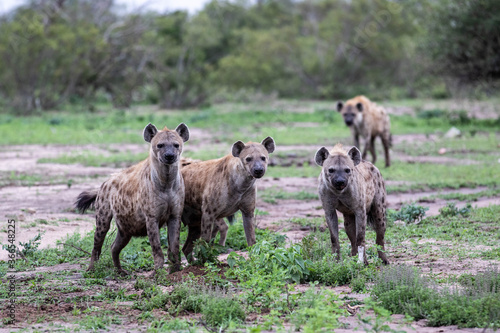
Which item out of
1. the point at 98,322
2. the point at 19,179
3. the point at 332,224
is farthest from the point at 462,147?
the point at 98,322

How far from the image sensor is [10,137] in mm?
14062

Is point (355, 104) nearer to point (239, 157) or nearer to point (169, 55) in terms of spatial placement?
point (239, 157)

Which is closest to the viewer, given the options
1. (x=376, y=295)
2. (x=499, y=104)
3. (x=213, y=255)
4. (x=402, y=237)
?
(x=376, y=295)

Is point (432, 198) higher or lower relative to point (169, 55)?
lower

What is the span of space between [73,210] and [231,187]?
2.88 meters

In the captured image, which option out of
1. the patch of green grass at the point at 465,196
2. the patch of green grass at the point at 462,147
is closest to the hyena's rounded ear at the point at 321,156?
the patch of green grass at the point at 465,196

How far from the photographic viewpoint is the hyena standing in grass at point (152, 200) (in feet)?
16.7

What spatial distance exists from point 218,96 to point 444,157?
1270 cm

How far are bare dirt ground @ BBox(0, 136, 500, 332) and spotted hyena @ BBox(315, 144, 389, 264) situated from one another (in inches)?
13.3

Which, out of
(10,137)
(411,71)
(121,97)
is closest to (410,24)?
(411,71)

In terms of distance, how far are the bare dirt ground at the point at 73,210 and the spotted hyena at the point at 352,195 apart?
0.34 metres

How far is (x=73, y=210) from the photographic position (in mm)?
7570

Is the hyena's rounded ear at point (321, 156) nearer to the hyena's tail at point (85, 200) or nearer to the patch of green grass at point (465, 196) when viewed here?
the hyena's tail at point (85, 200)

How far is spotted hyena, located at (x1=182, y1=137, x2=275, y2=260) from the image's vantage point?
5.31m
